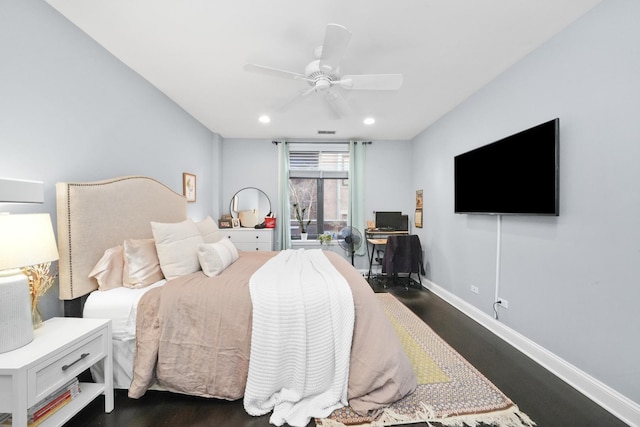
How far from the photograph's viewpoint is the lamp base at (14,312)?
1.12 meters

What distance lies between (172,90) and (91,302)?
7.14ft

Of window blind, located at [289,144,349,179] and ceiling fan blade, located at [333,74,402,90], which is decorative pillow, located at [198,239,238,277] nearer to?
ceiling fan blade, located at [333,74,402,90]

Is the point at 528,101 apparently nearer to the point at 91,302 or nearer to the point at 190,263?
the point at 190,263

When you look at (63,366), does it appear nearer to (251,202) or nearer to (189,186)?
(189,186)

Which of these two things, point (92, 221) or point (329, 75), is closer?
point (92, 221)

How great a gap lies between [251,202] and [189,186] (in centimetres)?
123

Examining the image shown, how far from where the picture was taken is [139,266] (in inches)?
70.1

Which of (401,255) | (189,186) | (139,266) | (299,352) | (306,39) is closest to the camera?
(299,352)

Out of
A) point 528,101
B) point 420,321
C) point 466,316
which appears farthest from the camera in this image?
point 466,316

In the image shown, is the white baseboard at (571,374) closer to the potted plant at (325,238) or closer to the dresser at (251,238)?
the potted plant at (325,238)

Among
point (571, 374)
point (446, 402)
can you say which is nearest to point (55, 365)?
point (446, 402)

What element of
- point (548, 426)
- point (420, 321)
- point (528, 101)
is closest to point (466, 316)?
point (420, 321)

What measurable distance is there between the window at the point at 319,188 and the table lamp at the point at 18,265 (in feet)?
11.6

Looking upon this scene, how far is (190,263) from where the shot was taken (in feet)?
6.45
